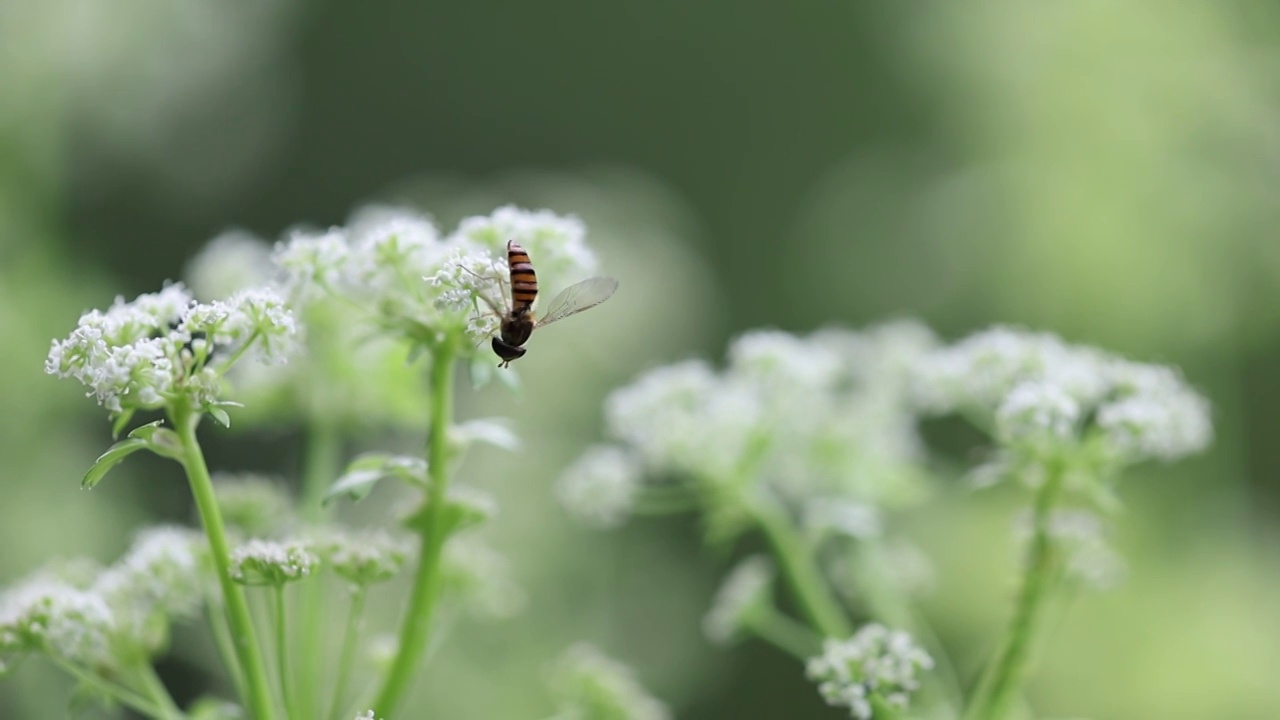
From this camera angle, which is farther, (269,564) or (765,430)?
(765,430)

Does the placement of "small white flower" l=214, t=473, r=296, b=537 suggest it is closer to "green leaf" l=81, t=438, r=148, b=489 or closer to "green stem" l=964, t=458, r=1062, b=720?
"green leaf" l=81, t=438, r=148, b=489

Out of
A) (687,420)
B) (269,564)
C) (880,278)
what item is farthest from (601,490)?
(880,278)

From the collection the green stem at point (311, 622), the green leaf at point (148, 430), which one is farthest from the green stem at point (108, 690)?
the green leaf at point (148, 430)

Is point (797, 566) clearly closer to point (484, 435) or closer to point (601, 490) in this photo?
point (601, 490)

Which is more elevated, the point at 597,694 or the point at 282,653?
the point at 597,694

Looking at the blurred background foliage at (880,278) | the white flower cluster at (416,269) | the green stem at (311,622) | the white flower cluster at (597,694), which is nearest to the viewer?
the white flower cluster at (416,269)

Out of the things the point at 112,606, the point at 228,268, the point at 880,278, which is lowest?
the point at 112,606

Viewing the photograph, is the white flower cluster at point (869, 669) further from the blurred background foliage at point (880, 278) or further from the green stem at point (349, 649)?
the blurred background foliage at point (880, 278)
